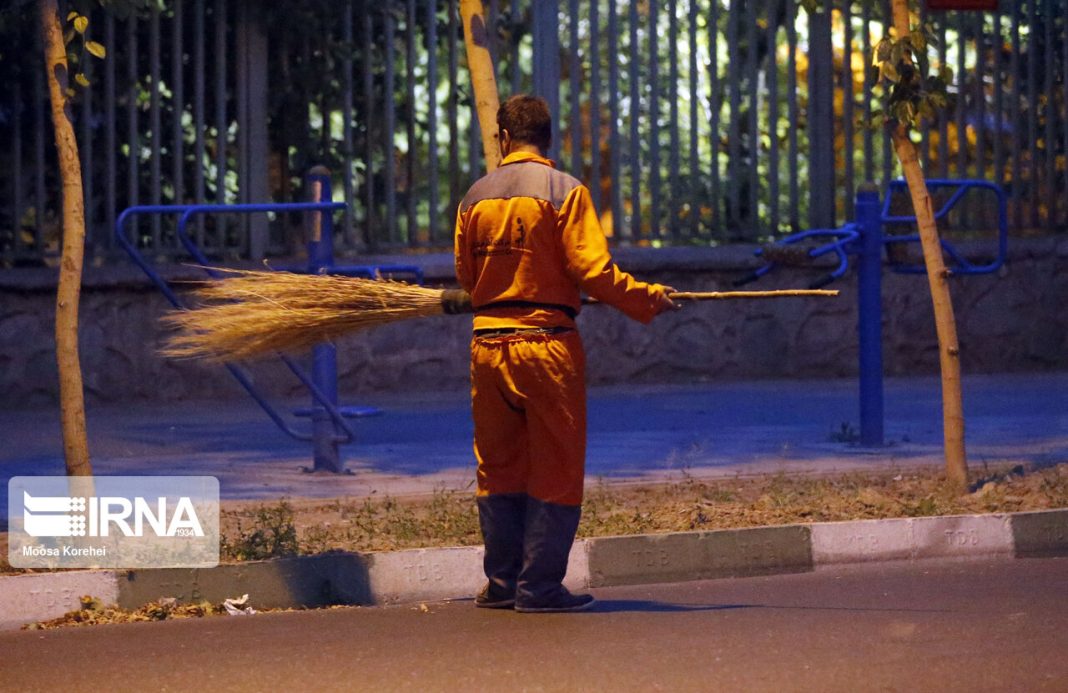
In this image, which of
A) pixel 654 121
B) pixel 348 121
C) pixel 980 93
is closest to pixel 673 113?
pixel 654 121

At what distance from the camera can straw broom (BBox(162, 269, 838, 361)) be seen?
5973 millimetres

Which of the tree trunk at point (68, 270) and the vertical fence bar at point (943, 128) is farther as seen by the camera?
the vertical fence bar at point (943, 128)

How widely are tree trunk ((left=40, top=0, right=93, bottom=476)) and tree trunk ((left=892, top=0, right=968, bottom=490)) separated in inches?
126

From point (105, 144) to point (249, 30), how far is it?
113 cm

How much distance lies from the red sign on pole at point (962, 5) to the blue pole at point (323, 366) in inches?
213

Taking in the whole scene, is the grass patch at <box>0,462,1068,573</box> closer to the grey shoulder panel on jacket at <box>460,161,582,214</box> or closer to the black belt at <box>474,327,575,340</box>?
the black belt at <box>474,327,575,340</box>

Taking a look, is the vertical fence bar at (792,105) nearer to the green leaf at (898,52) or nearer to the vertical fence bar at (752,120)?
the vertical fence bar at (752,120)

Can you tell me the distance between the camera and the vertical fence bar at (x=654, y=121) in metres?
11.5

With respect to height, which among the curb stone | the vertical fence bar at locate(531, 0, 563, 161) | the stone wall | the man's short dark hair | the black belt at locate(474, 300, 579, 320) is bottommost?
the curb stone

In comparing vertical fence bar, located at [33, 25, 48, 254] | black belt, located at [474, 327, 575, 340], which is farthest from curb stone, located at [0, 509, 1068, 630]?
vertical fence bar, located at [33, 25, 48, 254]

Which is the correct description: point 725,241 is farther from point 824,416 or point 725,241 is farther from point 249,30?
point 249,30

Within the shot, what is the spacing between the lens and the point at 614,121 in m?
11.6

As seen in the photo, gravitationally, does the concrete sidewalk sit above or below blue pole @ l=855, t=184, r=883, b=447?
below

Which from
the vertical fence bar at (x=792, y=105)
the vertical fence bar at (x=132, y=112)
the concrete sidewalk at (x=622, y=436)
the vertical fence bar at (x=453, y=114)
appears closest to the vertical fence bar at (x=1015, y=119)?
the concrete sidewalk at (x=622, y=436)
